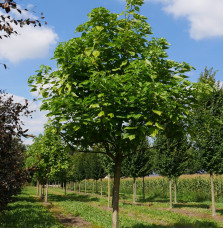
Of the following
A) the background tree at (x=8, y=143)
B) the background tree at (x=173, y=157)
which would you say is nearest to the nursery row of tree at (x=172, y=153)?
the background tree at (x=173, y=157)

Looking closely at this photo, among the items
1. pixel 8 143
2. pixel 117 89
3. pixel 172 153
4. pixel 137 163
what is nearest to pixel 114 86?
pixel 117 89

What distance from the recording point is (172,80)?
725 cm

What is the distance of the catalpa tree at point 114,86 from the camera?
262 inches

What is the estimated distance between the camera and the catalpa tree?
6656mm

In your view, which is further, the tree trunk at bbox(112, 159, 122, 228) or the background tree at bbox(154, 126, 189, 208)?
the background tree at bbox(154, 126, 189, 208)

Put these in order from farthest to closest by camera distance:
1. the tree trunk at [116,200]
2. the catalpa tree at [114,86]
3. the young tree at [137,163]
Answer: the young tree at [137,163]
the tree trunk at [116,200]
the catalpa tree at [114,86]

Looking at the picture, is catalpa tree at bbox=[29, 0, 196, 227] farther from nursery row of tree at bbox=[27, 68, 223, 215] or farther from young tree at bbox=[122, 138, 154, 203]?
young tree at bbox=[122, 138, 154, 203]

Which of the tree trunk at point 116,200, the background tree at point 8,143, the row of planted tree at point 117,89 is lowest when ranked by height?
the tree trunk at point 116,200

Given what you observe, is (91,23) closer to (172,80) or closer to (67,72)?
(67,72)

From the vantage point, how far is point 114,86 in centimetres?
659

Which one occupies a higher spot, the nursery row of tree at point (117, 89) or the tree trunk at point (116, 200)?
the nursery row of tree at point (117, 89)

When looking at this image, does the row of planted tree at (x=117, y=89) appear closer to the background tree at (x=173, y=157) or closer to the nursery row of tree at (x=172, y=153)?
the nursery row of tree at (x=172, y=153)

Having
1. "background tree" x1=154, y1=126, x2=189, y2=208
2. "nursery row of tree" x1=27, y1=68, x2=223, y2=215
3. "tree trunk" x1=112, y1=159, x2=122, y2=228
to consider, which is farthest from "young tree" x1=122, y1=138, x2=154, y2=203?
"tree trunk" x1=112, y1=159, x2=122, y2=228

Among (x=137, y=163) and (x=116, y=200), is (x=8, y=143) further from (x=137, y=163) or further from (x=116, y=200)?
(x=137, y=163)
